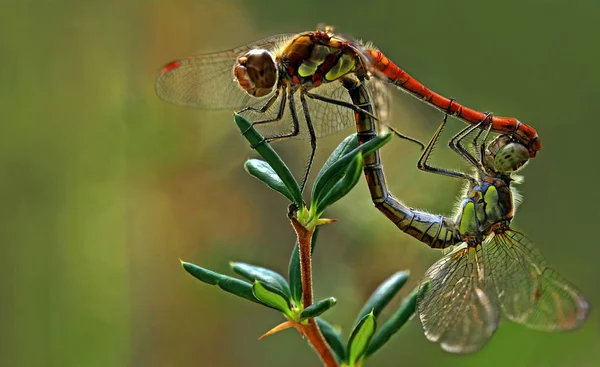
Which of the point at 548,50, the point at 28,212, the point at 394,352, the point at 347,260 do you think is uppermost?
the point at 548,50

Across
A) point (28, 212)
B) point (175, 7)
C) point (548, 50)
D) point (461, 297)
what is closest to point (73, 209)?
point (28, 212)

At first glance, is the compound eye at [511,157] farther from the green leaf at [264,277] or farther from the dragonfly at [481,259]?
the green leaf at [264,277]

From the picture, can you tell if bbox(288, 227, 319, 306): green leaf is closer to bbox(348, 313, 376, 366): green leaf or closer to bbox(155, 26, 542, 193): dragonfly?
bbox(348, 313, 376, 366): green leaf

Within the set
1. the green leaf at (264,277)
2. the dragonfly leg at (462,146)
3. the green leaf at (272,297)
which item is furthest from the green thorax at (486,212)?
the green leaf at (272,297)

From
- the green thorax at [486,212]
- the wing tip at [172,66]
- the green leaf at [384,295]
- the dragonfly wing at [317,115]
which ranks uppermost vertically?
the wing tip at [172,66]

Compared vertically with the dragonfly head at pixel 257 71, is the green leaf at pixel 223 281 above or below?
below

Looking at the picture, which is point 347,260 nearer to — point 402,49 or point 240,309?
point 240,309

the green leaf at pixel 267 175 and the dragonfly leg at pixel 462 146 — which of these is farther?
the dragonfly leg at pixel 462 146

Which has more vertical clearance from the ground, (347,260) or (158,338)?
(347,260)

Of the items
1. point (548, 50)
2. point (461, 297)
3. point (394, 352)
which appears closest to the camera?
point (461, 297)
